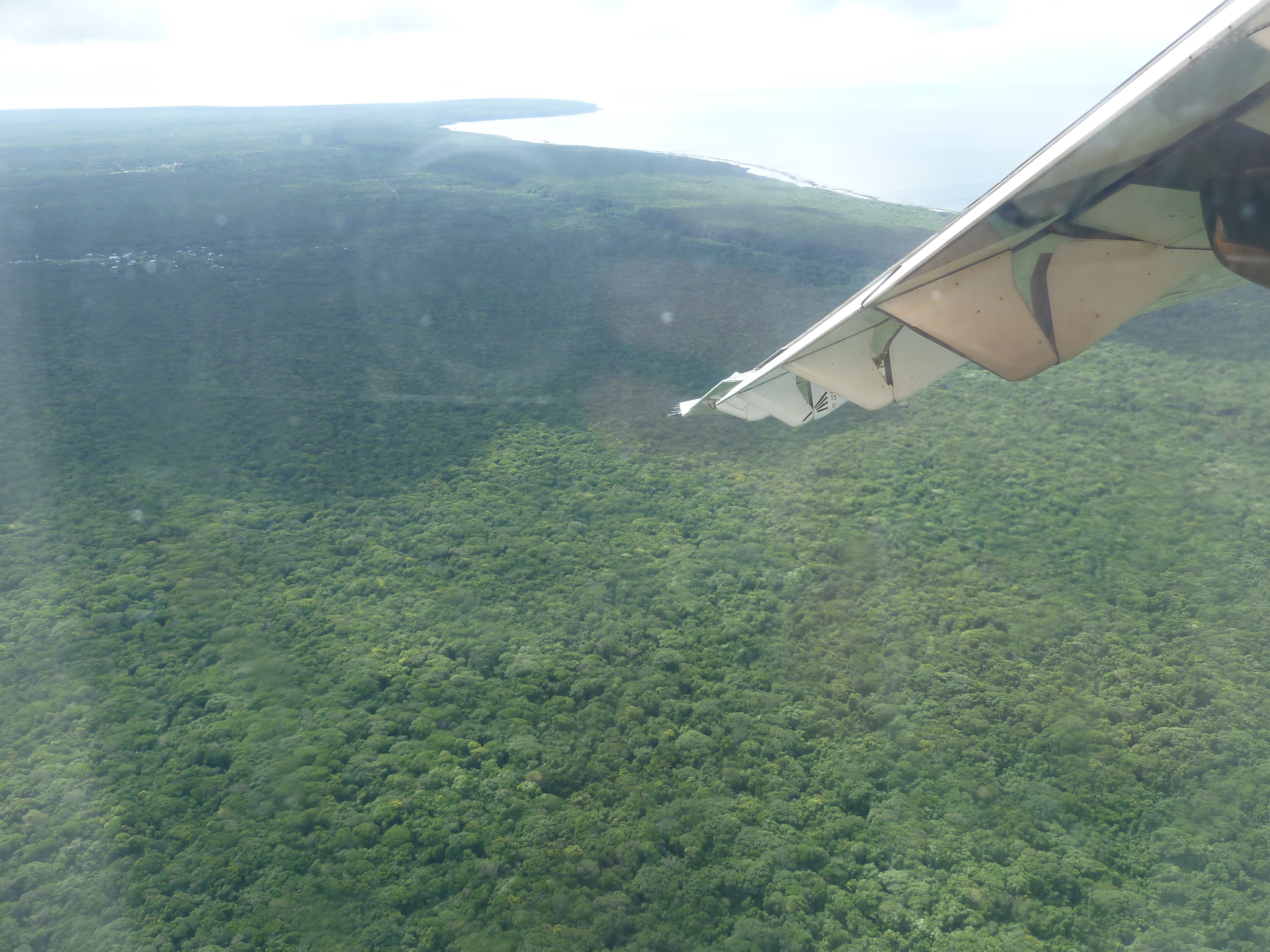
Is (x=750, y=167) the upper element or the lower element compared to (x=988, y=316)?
upper

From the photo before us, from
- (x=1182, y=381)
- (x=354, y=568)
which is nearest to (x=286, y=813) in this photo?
(x=354, y=568)

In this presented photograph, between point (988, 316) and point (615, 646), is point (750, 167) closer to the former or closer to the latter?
point (615, 646)

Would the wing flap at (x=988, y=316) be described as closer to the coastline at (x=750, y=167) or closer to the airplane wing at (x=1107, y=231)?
the airplane wing at (x=1107, y=231)

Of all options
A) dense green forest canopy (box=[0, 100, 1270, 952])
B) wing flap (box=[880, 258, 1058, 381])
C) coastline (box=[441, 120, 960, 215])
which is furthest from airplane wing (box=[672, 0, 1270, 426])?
coastline (box=[441, 120, 960, 215])

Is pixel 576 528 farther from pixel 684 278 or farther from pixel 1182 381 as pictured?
pixel 684 278

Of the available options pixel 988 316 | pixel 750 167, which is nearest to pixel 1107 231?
pixel 988 316

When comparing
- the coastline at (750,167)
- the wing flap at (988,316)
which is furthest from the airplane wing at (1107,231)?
the coastline at (750,167)

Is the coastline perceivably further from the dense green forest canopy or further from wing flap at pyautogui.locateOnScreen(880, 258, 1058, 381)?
wing flap at pyautogui.locateOnScreen(880, 258, 1058, 381)
